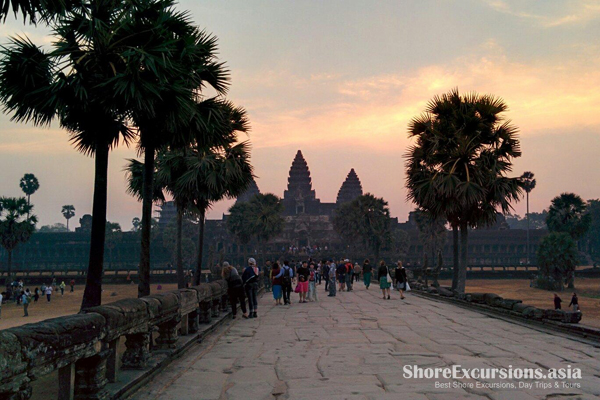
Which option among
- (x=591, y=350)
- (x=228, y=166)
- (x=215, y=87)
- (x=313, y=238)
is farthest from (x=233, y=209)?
(x=591, y=350)

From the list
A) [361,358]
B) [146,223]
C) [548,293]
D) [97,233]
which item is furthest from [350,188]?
[361,358]

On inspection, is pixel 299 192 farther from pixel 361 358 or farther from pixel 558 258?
pixel 361 358

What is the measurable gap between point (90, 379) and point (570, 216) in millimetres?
65228

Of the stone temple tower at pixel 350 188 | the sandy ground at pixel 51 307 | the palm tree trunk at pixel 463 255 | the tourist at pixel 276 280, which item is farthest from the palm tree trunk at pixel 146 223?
the stone temple tower at pixel 350 188

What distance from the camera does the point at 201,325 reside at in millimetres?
12875

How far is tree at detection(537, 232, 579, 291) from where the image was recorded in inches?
2088

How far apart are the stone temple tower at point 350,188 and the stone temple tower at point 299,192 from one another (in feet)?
26.9

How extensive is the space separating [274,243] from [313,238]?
10.6 meters

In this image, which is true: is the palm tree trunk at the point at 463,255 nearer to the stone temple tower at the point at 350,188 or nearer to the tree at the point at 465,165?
the tree at the point at 465,165

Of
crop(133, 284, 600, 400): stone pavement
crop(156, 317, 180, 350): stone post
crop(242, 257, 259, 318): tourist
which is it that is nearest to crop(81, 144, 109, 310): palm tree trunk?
crop(133, 284, 600, 400): stone pavement

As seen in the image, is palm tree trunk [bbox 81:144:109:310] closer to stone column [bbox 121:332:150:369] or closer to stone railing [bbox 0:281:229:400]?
stone railing [bbox 0:281:229:400]

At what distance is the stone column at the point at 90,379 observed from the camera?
5870 millimetres

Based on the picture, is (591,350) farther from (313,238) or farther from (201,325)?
(313,238)

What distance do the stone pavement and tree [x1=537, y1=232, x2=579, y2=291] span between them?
42.0 meters
